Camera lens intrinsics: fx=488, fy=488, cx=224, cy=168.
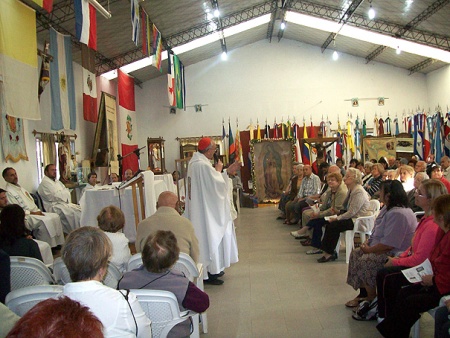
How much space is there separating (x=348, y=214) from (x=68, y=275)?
12.9 ft

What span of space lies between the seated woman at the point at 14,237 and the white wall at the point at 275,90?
14.0 metres

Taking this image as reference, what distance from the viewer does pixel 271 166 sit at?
1577 centimetres

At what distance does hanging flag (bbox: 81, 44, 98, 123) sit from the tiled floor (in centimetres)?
560

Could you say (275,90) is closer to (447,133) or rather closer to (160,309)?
(447,133)

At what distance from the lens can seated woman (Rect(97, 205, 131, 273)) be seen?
3.74m

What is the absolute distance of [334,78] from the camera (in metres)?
17.5

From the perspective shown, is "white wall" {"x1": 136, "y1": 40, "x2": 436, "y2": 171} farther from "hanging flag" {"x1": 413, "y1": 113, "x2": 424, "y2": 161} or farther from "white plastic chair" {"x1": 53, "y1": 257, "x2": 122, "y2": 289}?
"white plastic chair" {"x1": 53, "y1": 257, "x2": 122, "y2": 289}

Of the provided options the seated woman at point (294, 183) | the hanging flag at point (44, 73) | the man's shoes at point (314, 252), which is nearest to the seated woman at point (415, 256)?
the man's shoes at point (314, 252)

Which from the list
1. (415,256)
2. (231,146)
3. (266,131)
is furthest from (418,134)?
(415,256)

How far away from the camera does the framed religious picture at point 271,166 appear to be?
15.7 m

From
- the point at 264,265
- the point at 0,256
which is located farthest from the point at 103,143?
the point at 0,256

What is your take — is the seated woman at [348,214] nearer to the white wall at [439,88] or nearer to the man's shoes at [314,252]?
the man's shoes at [314,252]

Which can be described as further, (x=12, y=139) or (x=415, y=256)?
(x=12, y=139)

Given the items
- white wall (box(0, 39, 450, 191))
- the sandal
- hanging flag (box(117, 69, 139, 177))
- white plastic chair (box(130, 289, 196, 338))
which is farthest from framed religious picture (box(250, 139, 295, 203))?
white plastic chair (box(130, 289, 196, 338))
